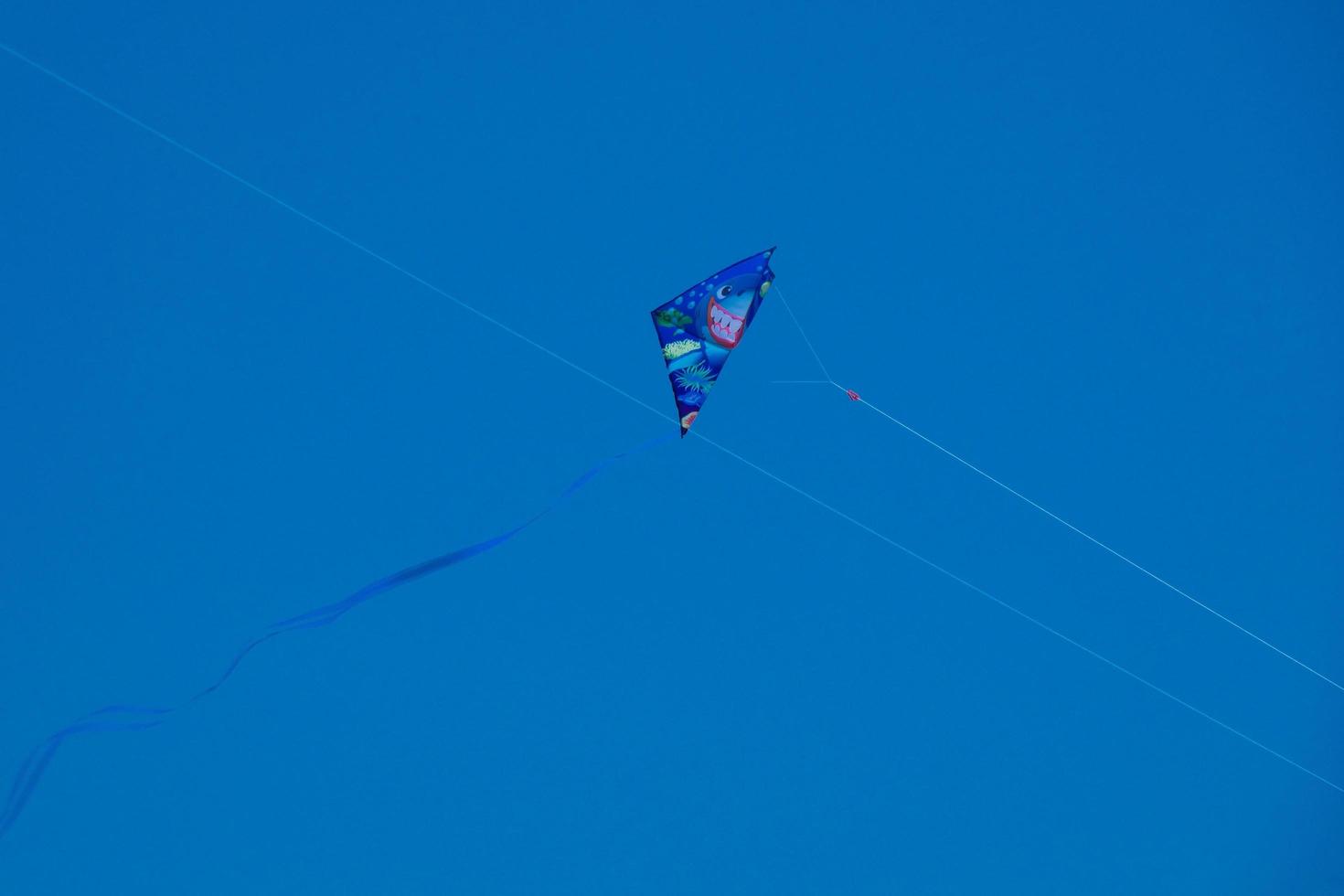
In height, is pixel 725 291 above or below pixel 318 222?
above

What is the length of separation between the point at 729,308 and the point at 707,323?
0.11 m

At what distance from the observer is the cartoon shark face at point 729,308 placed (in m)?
4.33

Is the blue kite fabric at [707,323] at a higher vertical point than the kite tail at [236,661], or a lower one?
higher

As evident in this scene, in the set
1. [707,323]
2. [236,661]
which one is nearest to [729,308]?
[707,323]

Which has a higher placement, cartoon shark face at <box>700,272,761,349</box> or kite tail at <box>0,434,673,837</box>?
cartoon shark face at <box>700,272,761,349</box>

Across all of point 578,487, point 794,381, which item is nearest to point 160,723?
point 578,487

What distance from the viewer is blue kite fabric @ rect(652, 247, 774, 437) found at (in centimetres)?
431

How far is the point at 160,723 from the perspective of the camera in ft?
14.4

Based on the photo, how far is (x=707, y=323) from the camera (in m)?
4.34

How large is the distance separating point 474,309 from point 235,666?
174 centimetres

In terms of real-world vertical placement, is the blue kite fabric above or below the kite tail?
above

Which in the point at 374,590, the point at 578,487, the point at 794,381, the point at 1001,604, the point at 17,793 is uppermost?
the point at 794,381

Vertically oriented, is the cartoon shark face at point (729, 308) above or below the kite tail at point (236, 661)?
above

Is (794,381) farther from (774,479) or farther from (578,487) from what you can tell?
(578,487)
